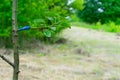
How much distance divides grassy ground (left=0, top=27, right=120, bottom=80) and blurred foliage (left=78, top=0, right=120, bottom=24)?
14762 millimetres

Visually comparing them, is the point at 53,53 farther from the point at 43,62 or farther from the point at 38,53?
the point at 43,62

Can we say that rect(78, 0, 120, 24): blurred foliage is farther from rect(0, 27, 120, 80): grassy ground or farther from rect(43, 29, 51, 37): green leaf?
rect(43, 29, 51, 37): green leaf

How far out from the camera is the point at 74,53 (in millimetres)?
7434

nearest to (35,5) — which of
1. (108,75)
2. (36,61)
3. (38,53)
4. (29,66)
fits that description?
(38,53)

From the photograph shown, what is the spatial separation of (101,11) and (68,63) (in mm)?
17841

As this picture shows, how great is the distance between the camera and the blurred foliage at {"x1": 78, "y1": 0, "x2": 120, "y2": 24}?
23281mm

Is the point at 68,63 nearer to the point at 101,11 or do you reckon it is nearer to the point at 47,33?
the point at 47,33

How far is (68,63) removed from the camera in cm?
639

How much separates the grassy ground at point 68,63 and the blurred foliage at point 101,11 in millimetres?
14762

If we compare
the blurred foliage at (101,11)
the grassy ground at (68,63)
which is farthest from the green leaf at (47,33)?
the blurred foliage at (101,11)

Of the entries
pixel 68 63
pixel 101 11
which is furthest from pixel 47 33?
pixel 101 11

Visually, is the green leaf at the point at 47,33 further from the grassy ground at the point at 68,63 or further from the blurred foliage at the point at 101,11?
the blurred foliage at the point at 101,11

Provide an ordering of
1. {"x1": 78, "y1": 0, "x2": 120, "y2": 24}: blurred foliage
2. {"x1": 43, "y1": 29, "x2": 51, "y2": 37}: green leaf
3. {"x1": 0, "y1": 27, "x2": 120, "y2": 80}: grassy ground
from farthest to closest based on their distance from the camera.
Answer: {"x1": 78, "y1": 0, "x2": 120, "y2": 24}: blurred foliage → {"x1": 0, "y1": 27, "x2": 120, "y2": 80}: grassy ground → {"x1": 43, "y1": 29, "x2": 51, "y2": 37}: green leaf

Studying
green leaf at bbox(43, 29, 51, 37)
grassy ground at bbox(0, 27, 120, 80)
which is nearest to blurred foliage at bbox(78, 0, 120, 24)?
grassy ground at bbox(0, 27, 120, 80)
